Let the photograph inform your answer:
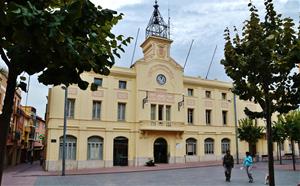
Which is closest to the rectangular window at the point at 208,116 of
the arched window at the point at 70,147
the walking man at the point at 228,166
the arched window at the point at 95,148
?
the arched window at the point at 95,148

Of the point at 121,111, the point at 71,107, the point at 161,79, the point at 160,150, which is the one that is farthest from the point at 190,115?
the point at 71,107

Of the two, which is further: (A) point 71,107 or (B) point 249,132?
(B) point 249,132

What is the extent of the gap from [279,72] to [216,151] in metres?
30.6

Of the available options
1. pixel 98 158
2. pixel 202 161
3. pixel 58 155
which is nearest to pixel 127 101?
pixel 98 158

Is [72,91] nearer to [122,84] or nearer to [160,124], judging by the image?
[122,84]

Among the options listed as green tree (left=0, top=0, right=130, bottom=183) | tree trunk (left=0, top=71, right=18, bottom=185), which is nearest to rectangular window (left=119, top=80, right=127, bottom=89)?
green tree (left=0, top=0, right=130, bottom=183)

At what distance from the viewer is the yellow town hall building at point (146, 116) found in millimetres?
29641

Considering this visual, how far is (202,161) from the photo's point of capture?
1389 inches

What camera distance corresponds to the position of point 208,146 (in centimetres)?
3669

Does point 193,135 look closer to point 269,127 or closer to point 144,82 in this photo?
point 144,82

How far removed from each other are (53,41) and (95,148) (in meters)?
28.9

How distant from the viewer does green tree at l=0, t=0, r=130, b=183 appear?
2512 millimetres

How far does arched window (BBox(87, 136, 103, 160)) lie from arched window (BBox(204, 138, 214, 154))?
503 inches

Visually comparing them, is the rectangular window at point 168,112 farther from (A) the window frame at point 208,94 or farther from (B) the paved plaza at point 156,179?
(B) the paved plaza at point 156,179
